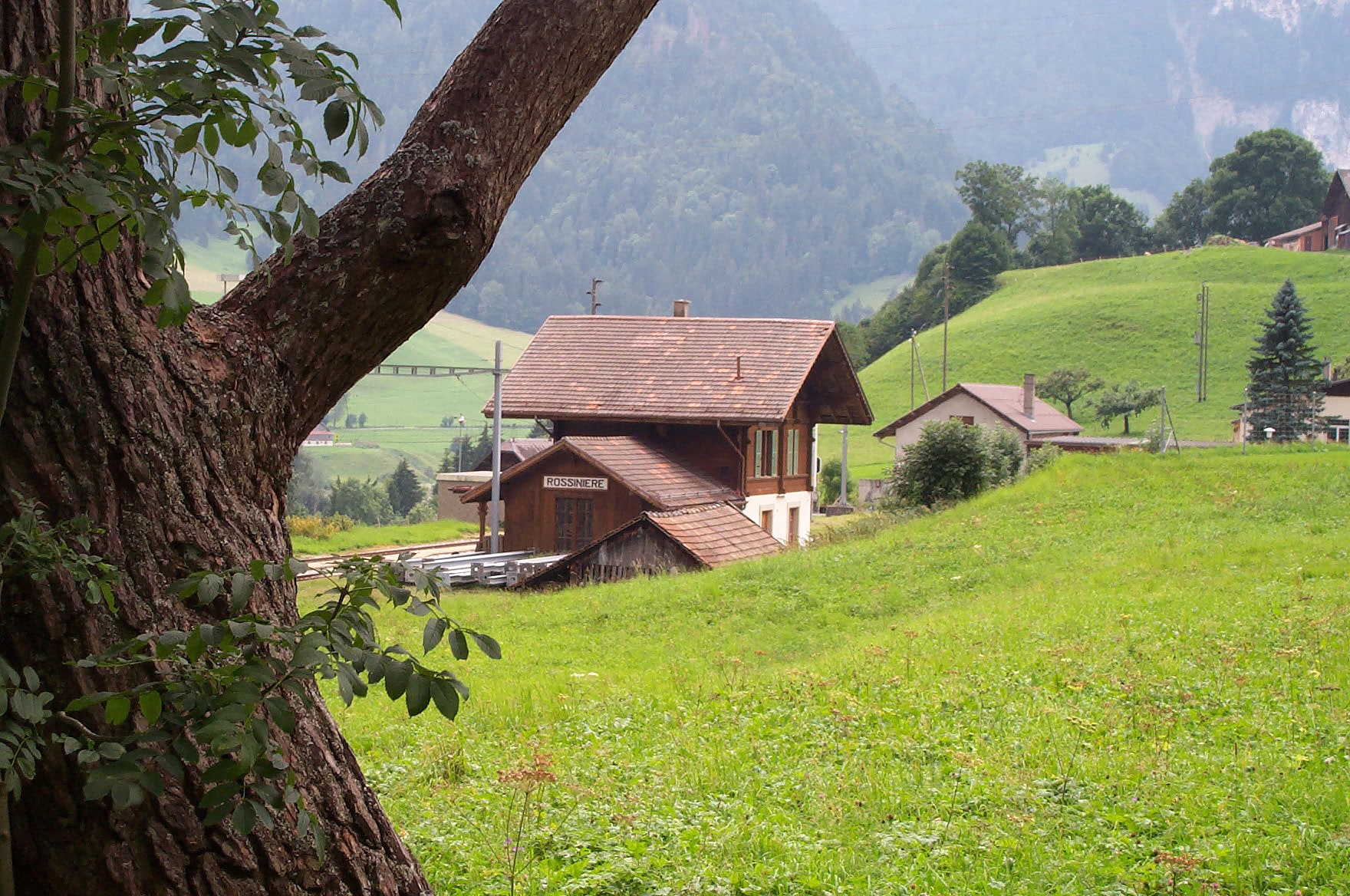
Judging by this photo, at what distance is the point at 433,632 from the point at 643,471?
25633 millimetres

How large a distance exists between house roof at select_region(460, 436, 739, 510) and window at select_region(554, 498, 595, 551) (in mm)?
1314

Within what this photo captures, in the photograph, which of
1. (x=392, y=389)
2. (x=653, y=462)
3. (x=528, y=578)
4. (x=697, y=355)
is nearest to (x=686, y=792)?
(x=528, y=578)

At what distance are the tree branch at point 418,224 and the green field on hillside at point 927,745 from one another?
223cm

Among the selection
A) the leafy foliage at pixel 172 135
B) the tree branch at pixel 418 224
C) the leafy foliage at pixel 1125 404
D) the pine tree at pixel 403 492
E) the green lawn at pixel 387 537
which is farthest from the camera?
the pine tree at pixel 403 492

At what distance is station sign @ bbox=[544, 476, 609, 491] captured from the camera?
27.1 metres

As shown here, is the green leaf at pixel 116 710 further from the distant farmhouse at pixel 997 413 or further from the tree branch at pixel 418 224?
the distant farmhouse at pixel 997 413

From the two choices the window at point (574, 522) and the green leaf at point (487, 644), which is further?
the window at point (574, 522)

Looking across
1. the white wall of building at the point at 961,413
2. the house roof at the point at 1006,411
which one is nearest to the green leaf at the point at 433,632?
the white wall of building at the point at 961,413

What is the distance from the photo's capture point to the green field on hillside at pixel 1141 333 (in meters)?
69.8

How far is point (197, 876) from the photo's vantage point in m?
2.26

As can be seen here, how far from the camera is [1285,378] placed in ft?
184

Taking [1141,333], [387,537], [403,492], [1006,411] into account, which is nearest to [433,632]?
[387,537]

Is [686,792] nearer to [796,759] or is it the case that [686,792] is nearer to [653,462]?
[796,759]

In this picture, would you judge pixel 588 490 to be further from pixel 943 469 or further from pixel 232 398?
pixel 232 398
